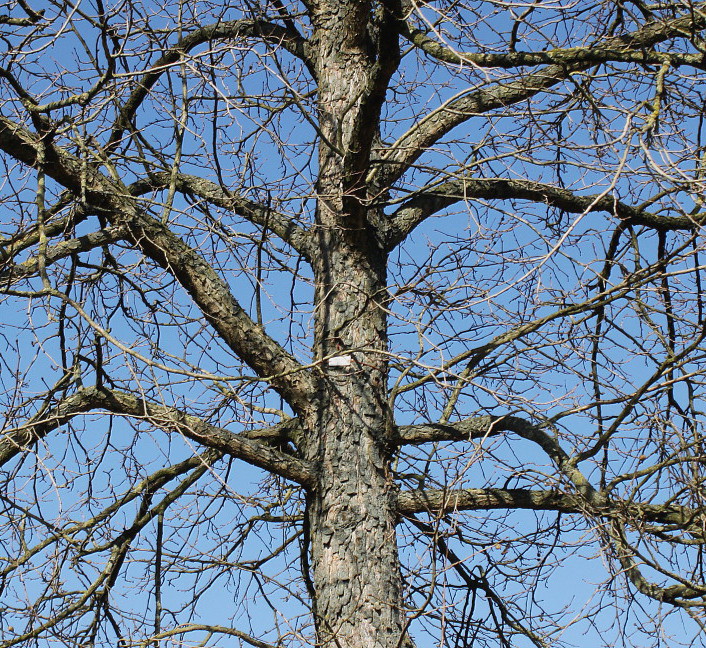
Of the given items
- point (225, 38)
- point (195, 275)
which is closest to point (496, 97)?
point (225, 38)

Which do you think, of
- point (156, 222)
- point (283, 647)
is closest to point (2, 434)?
point (156, 222)

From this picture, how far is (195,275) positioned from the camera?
481 centimetres

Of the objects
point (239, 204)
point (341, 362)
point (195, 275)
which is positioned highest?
point (239, 204)

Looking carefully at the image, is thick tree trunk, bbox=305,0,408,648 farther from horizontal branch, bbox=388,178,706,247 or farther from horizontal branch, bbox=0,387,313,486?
horizontal branch, bbox=388,178,706,247

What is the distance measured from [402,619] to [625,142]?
2567mm

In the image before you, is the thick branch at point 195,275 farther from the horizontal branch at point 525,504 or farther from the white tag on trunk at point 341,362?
the horizontal branch at point 525,504

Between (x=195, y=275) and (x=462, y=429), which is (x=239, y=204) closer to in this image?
(x=195, y=275)

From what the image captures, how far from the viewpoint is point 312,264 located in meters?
5.30

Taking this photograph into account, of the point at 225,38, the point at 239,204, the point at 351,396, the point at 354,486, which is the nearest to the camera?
the point at 354,486

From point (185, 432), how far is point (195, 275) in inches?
34.8

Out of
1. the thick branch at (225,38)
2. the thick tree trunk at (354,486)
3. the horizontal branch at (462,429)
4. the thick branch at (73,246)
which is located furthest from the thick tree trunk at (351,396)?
the thick branch at (73,246)

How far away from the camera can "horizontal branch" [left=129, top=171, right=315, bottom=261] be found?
5438mm

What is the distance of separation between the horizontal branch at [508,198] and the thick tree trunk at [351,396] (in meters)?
0.32

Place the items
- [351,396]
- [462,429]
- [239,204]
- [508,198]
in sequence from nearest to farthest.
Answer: [351,396], [462,429], [239,204], [508,198]
